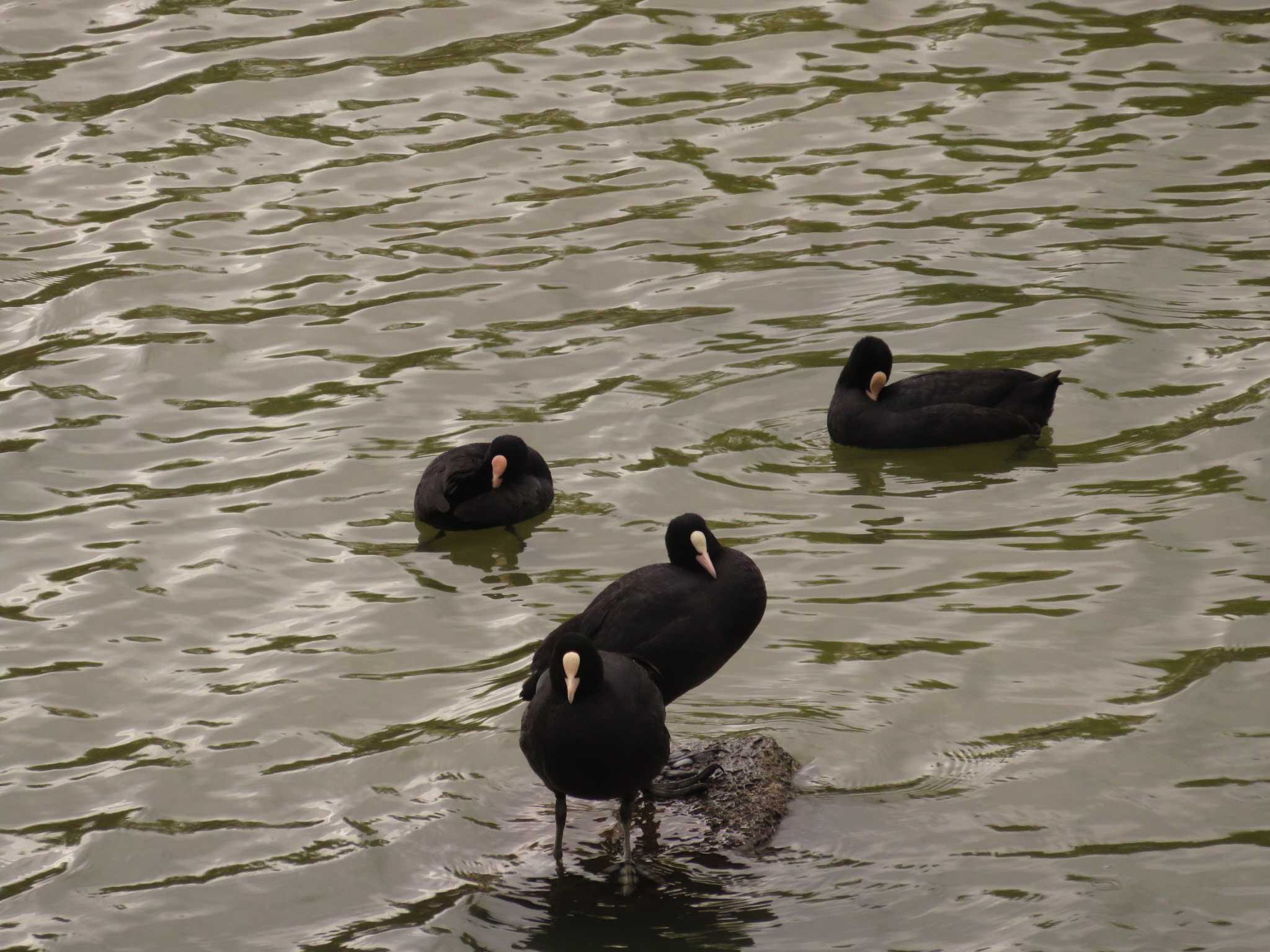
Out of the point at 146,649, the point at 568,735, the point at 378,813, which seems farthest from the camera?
the point at 146,649

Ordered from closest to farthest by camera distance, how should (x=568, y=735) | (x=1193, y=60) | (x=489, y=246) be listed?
(x=568, y=735)
(x=489, y=246)
(x=1193, y=60)

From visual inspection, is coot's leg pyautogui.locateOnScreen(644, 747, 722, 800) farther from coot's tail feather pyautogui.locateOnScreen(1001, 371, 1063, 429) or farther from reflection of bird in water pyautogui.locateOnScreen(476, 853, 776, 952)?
coot's tail feather pyautogui.locateOnScreen(1001, 371, 1063, 429)

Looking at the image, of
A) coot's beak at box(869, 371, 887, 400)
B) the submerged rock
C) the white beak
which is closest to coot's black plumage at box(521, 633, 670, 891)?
the white beak

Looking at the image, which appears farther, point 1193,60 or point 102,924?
point 1193,60

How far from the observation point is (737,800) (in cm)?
671

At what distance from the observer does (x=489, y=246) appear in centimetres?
1334

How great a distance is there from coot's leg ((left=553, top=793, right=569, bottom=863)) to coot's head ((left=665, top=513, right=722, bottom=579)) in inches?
46.4

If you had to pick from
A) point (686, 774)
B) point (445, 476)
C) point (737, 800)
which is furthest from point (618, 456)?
point (737, 800)

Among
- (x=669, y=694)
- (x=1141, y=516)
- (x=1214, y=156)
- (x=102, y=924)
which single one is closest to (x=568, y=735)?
(x=669, y=694)

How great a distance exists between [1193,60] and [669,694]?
10960mm

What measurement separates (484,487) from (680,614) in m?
2.77

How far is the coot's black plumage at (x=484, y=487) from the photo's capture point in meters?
9.51

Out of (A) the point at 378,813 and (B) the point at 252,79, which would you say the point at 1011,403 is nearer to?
(A) the point at 378,813

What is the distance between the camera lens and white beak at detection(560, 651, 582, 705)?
6152 millimetres
